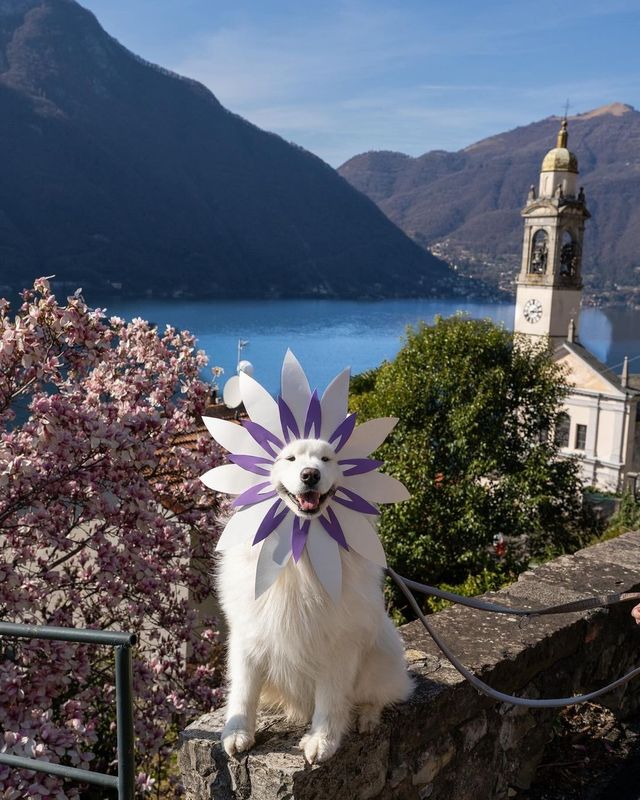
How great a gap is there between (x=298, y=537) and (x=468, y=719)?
1.33 m

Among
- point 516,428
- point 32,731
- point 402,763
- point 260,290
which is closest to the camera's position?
point 402,763

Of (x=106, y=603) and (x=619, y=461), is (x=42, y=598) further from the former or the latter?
(x=619, y=461)

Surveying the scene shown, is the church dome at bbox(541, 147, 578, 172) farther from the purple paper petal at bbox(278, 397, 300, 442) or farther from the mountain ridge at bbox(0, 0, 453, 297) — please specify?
the purple paper petal at bbox(278, 397, 300, 442)

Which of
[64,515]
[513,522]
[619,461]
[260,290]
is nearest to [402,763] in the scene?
[64,515]

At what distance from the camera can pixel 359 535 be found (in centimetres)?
238

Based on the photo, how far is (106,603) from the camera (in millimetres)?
4371

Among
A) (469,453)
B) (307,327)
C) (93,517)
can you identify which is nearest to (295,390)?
(93,517)

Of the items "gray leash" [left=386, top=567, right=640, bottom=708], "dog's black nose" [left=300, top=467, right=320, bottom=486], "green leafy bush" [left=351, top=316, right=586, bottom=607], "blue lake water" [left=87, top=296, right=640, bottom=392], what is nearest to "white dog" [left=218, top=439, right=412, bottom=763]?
"dog's black nose" [left=300, top=467, right=320, bottom=486]

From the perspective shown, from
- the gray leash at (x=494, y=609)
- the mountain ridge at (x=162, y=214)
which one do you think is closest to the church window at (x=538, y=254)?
the mountain ridge at (x=162, y=214)

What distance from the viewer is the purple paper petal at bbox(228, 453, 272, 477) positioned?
2.39 metres

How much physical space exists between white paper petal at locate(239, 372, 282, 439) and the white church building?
3719 cm

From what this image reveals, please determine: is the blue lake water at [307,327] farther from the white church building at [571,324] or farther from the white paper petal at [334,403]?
the white paper petal at [334,403]

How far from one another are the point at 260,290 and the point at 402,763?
403 ft

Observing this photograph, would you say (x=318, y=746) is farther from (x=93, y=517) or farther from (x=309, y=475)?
(x=93, y=517)
